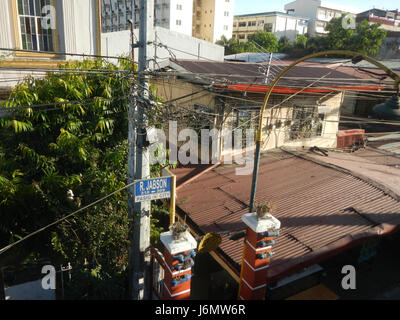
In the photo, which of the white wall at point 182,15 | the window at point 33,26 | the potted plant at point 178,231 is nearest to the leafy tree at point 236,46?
the white wall at point 182,15

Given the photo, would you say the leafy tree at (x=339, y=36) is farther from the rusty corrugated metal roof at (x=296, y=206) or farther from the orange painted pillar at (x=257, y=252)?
the orange painted pillar at (x=257, y=252)

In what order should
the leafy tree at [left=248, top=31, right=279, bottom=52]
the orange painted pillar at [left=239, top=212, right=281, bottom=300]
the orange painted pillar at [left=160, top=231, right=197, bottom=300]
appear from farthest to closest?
the leafy tree at [left=248, top=31, right=279, bottom=52] < the orange painted pillar at [left=239, top=212, right=281, bottom=300] < the orange painted pillar at [left=160, top=231, right=197, bottom=300]

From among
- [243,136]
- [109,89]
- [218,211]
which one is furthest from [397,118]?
[243,136]

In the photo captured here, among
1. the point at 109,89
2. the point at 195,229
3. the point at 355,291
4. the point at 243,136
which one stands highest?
the point at 109,89

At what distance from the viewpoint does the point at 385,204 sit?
8852 millimetres

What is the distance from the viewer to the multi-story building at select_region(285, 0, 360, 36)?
2867 inches

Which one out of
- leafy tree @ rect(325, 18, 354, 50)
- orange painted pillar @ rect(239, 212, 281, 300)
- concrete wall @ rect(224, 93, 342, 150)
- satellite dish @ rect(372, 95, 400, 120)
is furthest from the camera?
leafy tree @ rect(325, 18, 354, 50)

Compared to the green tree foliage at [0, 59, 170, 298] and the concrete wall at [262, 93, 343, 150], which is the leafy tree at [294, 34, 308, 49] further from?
the green tree foliage at [0, 59, 170, 298]

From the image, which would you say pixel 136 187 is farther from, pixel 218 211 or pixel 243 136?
pixel 243 136

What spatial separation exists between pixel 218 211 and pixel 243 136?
3.64 metres

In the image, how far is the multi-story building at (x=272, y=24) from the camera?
66.9 m

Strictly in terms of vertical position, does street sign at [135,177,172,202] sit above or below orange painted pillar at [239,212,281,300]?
above

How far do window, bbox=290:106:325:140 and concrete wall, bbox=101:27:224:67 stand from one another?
29.2 ft

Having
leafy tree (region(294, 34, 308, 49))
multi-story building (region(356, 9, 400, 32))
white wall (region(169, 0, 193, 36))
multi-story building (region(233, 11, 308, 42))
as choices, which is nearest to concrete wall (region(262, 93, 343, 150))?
leafy tree (region(294, 34, 308, 49))
